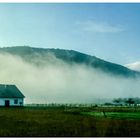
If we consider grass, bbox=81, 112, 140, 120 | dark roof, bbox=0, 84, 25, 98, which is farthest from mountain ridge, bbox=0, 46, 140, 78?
grass, bbox=81, 112, 140, 120

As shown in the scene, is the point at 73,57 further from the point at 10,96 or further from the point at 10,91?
the point at 10,96

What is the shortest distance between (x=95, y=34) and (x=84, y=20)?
27.2 inches

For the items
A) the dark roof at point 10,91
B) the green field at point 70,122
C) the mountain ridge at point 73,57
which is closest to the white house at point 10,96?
the dark roof at point 10,91

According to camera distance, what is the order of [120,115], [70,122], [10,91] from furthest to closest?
[10,91] < [120,115] < [70,122]

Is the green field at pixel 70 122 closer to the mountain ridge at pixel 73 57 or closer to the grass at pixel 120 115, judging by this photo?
the grass at pixel 120 115

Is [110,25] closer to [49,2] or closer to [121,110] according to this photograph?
[49,2]

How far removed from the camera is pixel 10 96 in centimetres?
2308

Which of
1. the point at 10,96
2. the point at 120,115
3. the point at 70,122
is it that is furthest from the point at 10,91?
the point at 120,115

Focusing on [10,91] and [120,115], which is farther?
[10,91]

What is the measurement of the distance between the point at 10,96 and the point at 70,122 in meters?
4.37

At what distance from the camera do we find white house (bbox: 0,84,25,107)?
20.9 metres

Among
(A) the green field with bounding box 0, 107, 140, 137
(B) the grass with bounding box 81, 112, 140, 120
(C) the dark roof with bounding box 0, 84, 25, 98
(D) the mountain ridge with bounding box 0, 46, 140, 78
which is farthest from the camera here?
(C) the dark roof with bounding box 0, 84, 25, 98

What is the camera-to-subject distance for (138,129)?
19.1 metres

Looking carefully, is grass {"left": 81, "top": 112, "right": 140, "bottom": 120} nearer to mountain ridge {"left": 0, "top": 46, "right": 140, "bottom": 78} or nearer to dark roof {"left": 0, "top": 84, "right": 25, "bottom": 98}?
mountain ridge {"left": 0, "top": 46, "right": 140, "bottom": 78}
